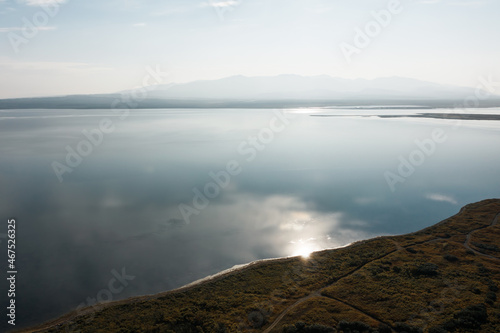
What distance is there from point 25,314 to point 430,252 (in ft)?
139

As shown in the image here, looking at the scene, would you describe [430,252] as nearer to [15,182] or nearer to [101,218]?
[101,218]

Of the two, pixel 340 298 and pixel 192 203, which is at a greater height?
pixel 192 203

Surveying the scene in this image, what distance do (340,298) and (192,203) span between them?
30.2m

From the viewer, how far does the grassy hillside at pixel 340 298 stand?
25.5m

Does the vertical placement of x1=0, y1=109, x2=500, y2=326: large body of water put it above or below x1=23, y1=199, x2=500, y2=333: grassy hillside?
above

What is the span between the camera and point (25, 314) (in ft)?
87.3

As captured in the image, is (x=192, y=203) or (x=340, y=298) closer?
(x=340, y=298)

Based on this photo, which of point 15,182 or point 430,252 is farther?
point 15,182

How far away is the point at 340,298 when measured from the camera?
29.5 meters

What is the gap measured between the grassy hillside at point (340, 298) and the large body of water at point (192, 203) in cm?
313

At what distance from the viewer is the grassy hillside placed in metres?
25.5

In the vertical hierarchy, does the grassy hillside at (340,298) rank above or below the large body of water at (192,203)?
below

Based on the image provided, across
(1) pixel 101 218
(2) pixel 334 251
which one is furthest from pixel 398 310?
(1) pixel 101 218

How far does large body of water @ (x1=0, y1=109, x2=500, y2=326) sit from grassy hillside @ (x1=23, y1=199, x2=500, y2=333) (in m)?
3.13
